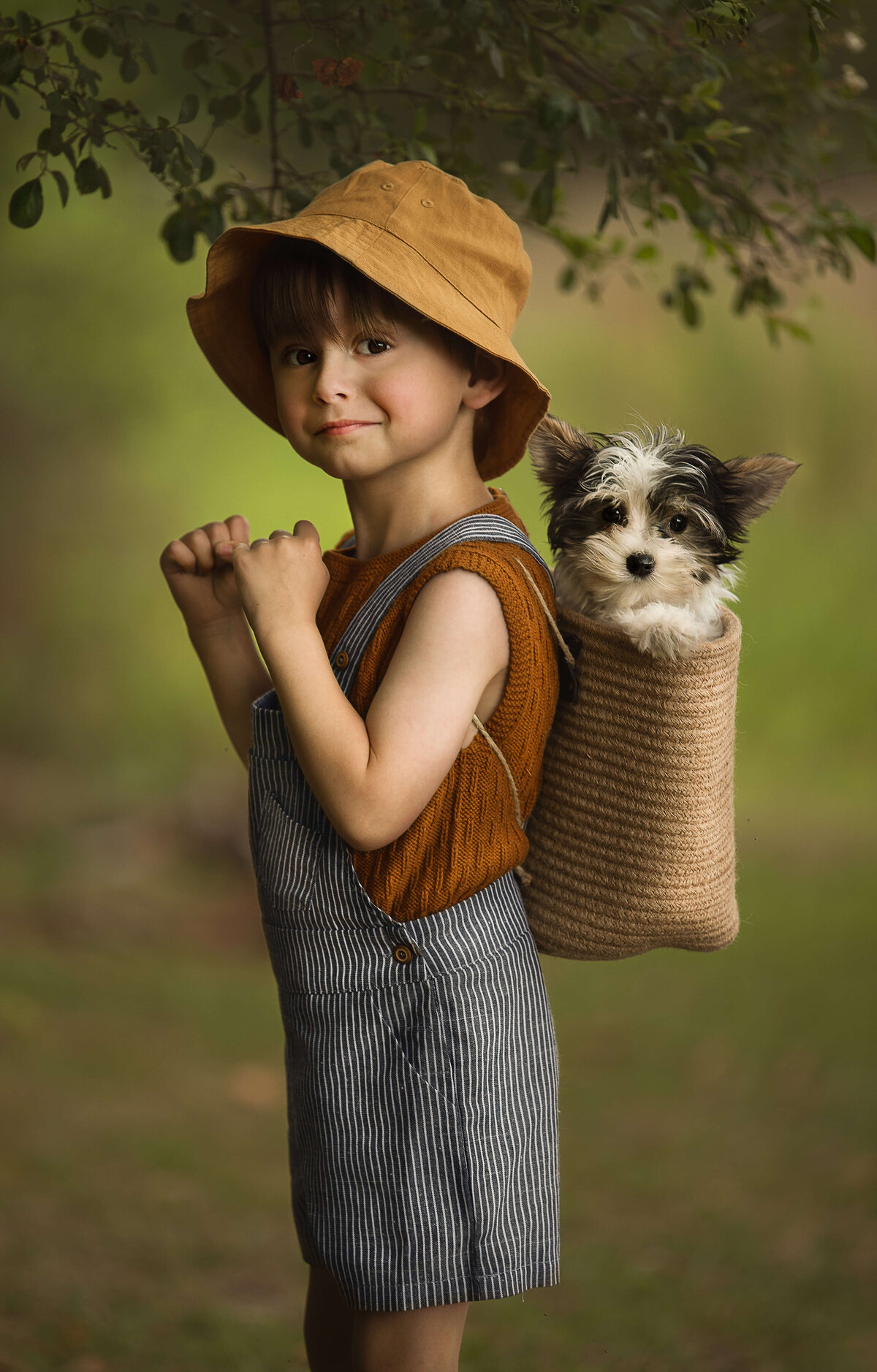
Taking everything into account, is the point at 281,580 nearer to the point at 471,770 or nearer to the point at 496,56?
the point at 471,770

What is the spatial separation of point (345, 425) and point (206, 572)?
0.29 m

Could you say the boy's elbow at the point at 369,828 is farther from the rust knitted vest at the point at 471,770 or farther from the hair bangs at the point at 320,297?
the hair bangs at the point at 320,297

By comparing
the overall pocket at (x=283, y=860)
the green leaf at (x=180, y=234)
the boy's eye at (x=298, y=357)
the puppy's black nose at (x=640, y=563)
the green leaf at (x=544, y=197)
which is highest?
the green leaf at (x=544, y=197)

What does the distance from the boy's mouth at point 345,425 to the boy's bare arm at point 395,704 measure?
148 millimetres

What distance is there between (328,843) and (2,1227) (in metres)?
1.60

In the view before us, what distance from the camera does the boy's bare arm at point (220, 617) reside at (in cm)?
132

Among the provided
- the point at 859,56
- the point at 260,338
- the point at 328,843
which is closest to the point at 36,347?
the point at 859,56

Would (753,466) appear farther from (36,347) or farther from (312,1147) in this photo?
(36,347)

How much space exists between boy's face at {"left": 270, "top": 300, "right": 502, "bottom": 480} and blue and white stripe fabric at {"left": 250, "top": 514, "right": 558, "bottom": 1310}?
9cm

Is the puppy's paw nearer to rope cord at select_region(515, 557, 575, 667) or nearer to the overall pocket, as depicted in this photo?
rope cord at select_region(515, 557, 575, 667)

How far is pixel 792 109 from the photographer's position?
1.79 m

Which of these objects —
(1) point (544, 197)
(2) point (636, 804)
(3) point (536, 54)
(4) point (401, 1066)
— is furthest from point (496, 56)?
(4) point (401, 1066)

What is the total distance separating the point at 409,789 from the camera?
1044 mm

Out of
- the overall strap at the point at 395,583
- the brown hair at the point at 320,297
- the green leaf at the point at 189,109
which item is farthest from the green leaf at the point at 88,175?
the overall strap at the point at 395,583
